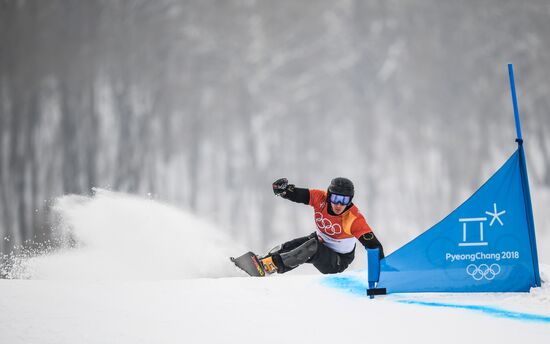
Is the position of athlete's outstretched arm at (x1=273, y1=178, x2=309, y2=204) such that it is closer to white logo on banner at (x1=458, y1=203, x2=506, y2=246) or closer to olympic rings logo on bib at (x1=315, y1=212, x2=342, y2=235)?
olympic rings logo on bib at (x1=315, y1=212, x2=342, y2=235)

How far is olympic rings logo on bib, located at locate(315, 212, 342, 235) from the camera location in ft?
24.8

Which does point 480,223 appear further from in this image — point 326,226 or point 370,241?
point 326,226

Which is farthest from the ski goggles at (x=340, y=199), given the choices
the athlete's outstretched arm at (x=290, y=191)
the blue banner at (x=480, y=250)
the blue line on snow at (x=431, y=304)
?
the blue banner at (x=480, y=250)

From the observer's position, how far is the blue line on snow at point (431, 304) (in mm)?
4434

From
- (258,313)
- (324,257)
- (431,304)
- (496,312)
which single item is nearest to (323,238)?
(324,257)

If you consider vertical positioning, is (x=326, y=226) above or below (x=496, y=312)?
above

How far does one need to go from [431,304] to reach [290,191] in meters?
3.32

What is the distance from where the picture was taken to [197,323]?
4.04 m

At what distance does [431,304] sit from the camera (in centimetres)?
483

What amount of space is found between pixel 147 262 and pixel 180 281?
10.9 ft

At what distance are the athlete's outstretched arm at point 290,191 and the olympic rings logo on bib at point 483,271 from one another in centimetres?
295

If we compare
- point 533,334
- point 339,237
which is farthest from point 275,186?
point 533,334

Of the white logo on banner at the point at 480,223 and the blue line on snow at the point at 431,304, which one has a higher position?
the white logo on banner at the point at 480,223

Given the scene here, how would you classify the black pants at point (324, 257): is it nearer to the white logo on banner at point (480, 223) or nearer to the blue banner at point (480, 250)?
the blue banner at point (480, 250)
